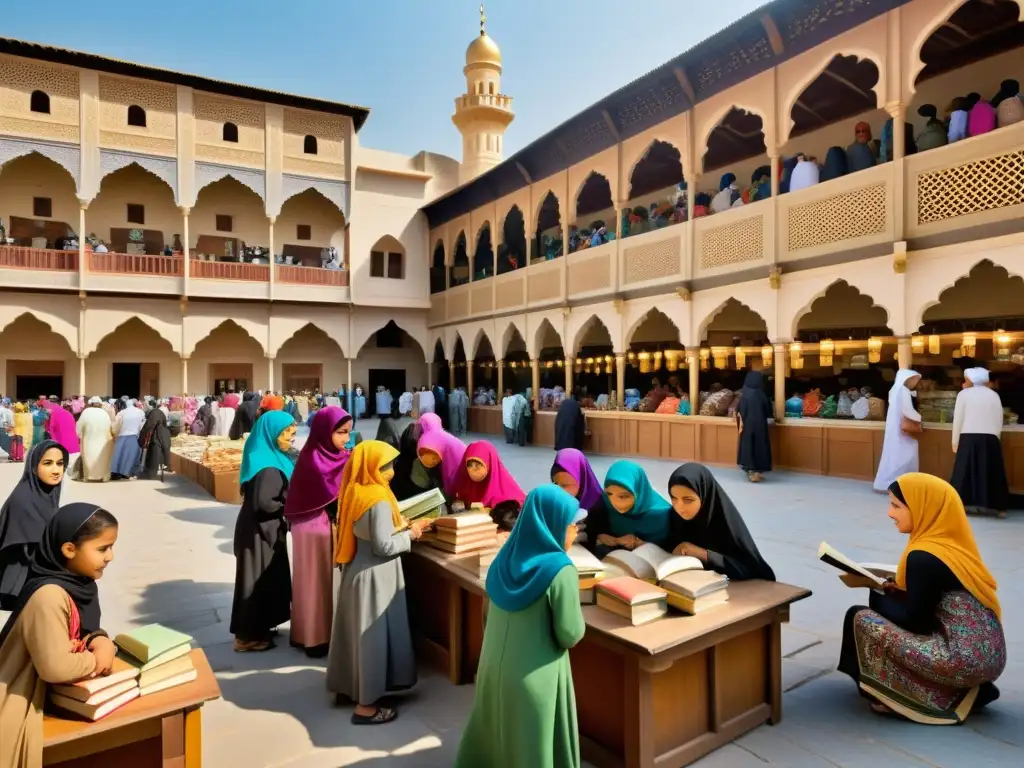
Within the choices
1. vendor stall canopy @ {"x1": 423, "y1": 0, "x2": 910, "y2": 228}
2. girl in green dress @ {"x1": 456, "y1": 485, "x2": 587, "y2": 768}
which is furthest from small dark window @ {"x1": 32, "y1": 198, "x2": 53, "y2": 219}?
girl in green dress @ {"x1": 456, "y1": 485, "x2": 587, "y2": 768}

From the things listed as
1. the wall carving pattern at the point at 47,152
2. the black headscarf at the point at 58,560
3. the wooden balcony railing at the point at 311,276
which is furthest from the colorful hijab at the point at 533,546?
the wall carving pattern at the point at 47,152

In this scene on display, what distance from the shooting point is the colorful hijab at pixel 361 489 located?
3.13 m

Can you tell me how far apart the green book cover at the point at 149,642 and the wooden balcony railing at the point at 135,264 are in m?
19.4

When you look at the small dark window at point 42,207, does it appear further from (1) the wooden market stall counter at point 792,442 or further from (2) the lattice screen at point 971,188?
(2) the lattice screen at point 971,188

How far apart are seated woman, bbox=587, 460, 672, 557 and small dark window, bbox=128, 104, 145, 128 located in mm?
20648

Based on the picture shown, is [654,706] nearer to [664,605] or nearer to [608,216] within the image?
[664,605]

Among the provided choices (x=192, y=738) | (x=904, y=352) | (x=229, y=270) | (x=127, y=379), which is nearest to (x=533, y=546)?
(x=192, y=738)

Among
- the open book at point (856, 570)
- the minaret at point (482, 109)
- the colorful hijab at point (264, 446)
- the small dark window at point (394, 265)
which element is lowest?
the open book at point (856, 570)

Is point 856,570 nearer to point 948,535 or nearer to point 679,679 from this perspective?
point 948,535

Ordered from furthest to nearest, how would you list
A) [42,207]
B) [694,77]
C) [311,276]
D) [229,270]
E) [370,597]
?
[311,276], [229,270], [42,207], [694,77], [370,597]

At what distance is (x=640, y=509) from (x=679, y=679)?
0.94m

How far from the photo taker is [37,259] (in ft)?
57.5

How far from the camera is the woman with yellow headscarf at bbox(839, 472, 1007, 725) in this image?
271 centimetres

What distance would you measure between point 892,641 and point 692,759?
106 cm
